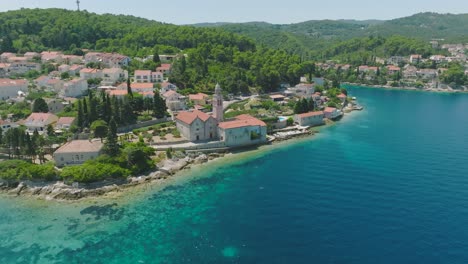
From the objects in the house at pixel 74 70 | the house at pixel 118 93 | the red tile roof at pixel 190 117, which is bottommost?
the red tile roof at pixel 190 117

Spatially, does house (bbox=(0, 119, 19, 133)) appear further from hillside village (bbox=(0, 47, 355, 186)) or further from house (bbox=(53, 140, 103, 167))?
house (bbox=(53, 140, 103, 167))

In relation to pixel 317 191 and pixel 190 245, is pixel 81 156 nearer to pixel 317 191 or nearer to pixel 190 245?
pixel 190 245

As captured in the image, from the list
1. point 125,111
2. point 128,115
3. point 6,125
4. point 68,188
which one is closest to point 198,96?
point 128,115

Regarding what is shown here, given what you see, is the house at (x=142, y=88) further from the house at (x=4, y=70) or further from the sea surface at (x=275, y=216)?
the house at (x=4, y=70)

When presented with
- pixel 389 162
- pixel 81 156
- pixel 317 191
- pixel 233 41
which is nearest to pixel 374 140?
pixel 389 162

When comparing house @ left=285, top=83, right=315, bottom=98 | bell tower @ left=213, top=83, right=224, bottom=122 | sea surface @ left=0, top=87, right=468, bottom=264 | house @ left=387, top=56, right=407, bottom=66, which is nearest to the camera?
sea surface @ left=0, top=87, right=468, bottom=264

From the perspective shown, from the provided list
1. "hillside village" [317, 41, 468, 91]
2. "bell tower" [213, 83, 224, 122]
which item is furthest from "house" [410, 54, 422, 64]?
"bell tower" [213, 83, 224, 122]

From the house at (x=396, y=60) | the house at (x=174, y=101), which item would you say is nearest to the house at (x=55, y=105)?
the house at (x=174, y=101)
